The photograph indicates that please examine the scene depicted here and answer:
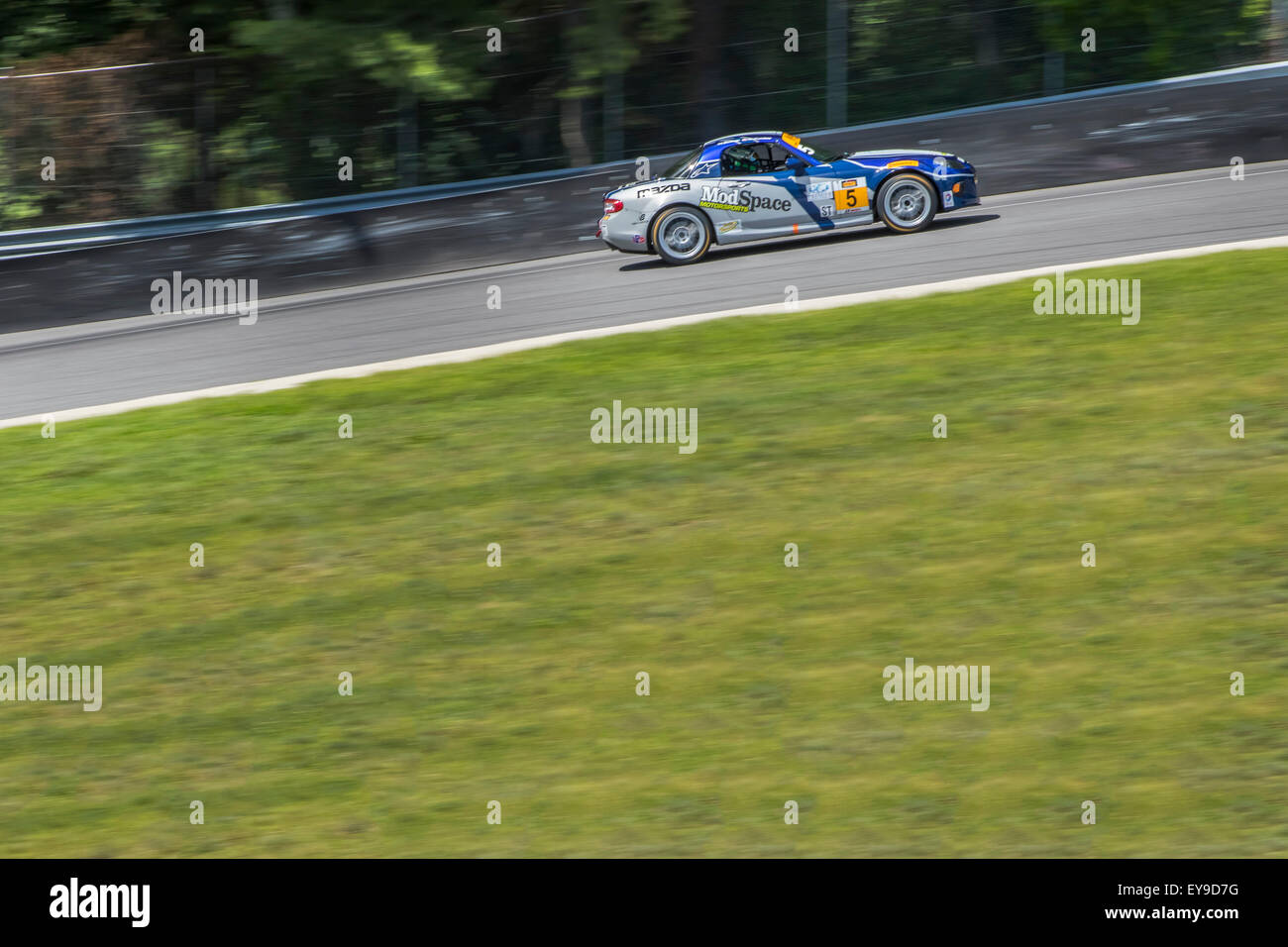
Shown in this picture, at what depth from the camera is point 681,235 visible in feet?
49.1

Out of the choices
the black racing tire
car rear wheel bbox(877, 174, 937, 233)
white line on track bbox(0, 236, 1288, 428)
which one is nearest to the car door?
the black racing tire

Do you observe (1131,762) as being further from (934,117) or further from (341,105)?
(341,105)

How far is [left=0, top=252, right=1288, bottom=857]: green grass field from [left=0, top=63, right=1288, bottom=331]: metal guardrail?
6229mm

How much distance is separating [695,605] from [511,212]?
34.6 ft

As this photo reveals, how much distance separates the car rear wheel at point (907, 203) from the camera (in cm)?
1473

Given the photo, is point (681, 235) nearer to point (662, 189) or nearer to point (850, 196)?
point (662, 189)

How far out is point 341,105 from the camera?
1758cm

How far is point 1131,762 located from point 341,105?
14691 millimetres

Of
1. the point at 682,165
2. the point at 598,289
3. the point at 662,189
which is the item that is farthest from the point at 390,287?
the point at 682,165

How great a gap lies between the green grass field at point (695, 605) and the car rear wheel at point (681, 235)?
465 cm

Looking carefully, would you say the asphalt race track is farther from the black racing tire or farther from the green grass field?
the green grass field

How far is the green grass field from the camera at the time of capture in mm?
5578

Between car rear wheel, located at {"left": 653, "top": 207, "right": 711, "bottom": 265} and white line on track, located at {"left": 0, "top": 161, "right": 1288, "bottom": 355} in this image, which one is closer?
car rear wheel, located at {"left": 653, "top": 207, "right": 711, "bottom": 265}
